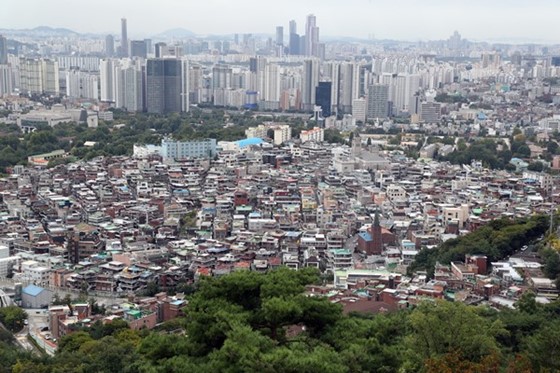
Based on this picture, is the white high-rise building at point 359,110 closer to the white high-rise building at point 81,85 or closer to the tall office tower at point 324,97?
the tall office tower at point 324,97

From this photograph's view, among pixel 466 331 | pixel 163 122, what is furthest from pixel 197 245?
pixel 163 122

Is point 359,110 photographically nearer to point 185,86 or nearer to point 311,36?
point 185,86

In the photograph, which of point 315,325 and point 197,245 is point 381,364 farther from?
point 197,245

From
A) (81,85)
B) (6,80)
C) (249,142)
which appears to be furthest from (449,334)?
(6,80)

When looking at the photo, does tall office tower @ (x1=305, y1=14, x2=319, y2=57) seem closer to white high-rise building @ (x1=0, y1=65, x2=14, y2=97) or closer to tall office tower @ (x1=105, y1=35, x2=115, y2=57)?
tall office tower @ (x1=105, y1=35, x2=115, y2=57)

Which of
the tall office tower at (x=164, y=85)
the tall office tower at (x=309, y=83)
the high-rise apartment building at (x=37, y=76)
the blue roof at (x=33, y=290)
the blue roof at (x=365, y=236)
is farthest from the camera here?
the high-rise apartment building at (x=37, y=76)

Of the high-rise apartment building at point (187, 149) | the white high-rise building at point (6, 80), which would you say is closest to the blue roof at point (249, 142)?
the high-rise apartment building at point (187, 149)
